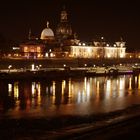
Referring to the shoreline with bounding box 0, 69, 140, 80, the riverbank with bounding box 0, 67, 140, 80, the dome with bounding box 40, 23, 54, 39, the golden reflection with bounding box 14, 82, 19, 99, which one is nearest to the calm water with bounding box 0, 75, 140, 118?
the golden reflection with bounding box 14, 82, 19, 99

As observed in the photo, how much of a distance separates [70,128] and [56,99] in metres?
8.20

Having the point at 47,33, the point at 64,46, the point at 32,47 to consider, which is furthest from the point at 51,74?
the point at 47,33

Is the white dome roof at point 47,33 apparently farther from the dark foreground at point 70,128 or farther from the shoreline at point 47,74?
the dark foreground at point 70,128

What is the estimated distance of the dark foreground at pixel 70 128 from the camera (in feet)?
42.7

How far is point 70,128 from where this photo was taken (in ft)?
47.7

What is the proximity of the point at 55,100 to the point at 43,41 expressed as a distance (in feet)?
129

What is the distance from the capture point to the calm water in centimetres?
1853

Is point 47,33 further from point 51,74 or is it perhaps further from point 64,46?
point 51,74

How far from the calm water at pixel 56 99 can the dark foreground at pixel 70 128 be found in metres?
1.34

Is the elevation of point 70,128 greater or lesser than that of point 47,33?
lesser

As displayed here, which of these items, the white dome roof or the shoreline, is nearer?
the shoreline

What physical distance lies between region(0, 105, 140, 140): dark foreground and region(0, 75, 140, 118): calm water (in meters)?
1.34

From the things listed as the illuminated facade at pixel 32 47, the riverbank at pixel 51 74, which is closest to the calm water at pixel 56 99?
the riverbank at pixel 51 74

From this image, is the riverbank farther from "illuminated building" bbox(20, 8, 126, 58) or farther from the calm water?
"illuminated building" bbox(20, 8, 126, 58)
